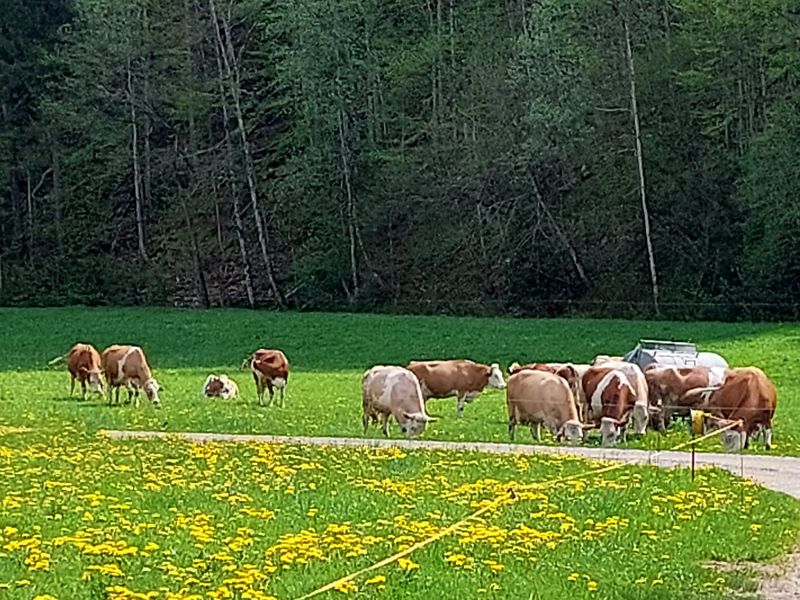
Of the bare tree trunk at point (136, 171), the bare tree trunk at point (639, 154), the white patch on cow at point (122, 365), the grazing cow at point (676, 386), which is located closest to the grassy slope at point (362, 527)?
the grazing cow at point (676, 386)

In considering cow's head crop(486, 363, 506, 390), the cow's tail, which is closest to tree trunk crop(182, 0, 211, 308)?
the cow's tail

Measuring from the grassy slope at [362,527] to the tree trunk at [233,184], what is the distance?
4648cm

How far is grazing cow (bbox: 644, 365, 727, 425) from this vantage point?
87.1 ft

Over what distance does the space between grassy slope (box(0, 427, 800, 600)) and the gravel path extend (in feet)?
3.90

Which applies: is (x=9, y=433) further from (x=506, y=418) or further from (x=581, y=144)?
(x=581, y=144)

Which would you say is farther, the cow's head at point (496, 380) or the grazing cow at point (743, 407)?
the cow's head at point (496, 380)

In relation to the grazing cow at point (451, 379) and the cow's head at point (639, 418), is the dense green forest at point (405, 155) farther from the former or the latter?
the cow's head at point (639, 418)

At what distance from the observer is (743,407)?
23.6m

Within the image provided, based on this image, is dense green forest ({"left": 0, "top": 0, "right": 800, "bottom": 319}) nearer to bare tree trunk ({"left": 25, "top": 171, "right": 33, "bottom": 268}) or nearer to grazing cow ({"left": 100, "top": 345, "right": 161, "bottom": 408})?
bare tree trunk ({"left": 25, "top": 171, "right": 33, "bottom": 268})

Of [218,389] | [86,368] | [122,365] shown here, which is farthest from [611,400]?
[86,368]

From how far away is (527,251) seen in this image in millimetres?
60531

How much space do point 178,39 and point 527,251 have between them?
21.2 meters

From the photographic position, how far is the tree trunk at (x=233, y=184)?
218ft

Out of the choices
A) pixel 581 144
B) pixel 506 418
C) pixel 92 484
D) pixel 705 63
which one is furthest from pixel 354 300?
pixel 92 484
